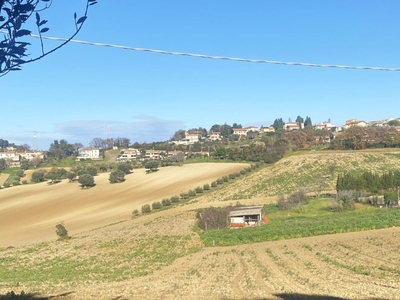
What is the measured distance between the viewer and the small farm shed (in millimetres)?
39250

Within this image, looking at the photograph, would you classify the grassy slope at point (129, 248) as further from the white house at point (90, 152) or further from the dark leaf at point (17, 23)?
the white house at point (90, 152)

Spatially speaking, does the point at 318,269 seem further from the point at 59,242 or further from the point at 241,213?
the point at 59,242

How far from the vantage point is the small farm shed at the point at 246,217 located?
1545 inches

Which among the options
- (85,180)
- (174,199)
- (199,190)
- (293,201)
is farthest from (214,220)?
(85,180)

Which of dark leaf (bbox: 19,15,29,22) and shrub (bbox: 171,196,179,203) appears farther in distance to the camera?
shrub (bbox: 171,196,179,203)

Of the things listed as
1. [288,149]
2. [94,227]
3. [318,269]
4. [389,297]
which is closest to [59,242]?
[94,227]

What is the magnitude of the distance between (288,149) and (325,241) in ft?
218

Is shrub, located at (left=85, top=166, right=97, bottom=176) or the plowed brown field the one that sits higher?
shrub, located at (left=85, top=166, right=97, bottom=176)

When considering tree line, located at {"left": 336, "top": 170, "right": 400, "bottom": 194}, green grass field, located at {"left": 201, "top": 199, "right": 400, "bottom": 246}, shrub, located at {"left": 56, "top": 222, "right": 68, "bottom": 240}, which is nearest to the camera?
green grass field, located at {"left": 201, "top": 199, "right": 400, "bottom": 246}

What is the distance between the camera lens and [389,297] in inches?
401

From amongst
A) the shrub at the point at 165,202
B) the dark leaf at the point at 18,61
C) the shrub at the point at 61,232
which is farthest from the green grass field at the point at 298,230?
the dark leaf at the point at 18,61

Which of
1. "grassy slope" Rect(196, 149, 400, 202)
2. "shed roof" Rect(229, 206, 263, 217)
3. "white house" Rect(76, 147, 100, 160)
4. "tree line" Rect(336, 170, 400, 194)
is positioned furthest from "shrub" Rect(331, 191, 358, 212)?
"white house" Rect(76, 147, 100, 160)

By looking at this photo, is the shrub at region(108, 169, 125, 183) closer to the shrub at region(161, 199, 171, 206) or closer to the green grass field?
the shrub at region(161, 199, 171, 206)

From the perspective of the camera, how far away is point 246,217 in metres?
39.9
